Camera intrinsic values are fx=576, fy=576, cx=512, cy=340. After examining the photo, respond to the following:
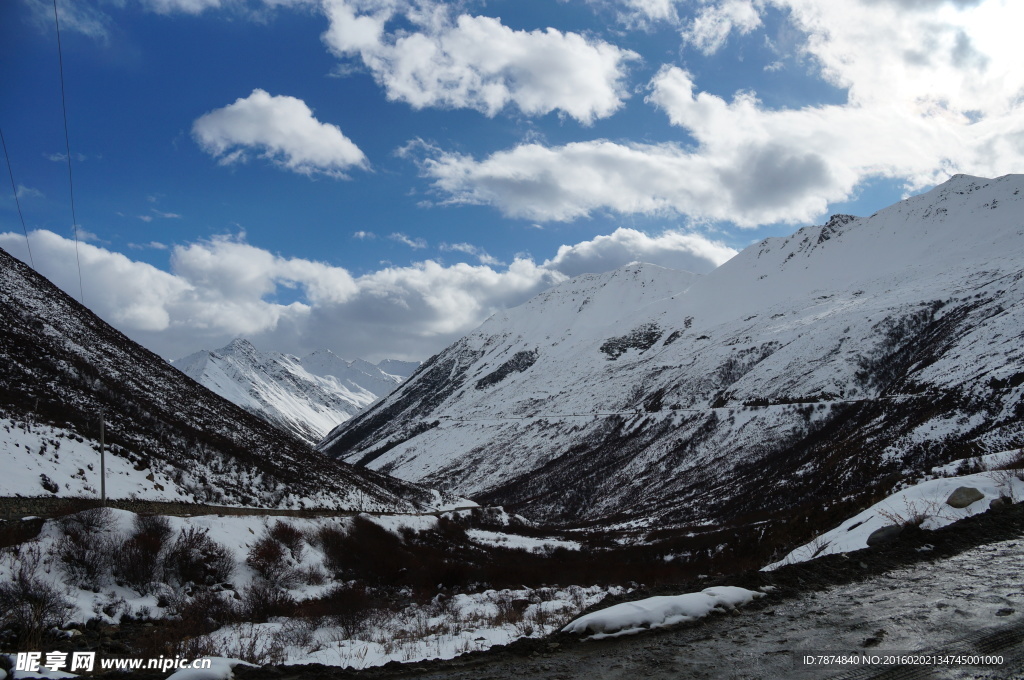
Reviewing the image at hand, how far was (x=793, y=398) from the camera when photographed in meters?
96.2

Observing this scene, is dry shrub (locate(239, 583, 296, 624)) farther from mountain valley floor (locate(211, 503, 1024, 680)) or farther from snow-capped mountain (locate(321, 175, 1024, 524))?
snow-capped mountain (locate(321, 175, 1024, 524))

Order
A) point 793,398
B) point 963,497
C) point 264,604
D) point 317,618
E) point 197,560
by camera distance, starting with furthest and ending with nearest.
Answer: point 793,398, point 197,560, point 264,604, point 317,618, point 963,497

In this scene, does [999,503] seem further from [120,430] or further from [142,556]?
[120,430]

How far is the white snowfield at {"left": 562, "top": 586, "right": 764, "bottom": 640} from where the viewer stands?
7.90 metres

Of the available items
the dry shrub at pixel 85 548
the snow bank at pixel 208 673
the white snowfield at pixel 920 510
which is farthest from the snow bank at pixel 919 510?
the dry shrub at pixel 85 548

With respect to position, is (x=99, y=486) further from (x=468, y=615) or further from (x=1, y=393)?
(x=468, y=615)

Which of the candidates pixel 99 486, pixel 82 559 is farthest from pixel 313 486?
pixel 82 559

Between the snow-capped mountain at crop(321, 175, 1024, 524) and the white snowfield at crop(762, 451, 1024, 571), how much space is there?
11807 millimetres

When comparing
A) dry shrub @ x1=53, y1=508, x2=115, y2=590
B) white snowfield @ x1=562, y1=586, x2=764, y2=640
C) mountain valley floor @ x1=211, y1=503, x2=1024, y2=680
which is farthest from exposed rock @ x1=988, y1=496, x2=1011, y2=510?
dry shrub @ x1=53, y1=508, x2=115, y2=590

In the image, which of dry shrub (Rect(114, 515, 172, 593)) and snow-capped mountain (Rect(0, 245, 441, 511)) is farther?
snow-capped mountain (Rect(0, 245, 441, 511))

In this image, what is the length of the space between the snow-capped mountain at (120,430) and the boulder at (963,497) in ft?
114

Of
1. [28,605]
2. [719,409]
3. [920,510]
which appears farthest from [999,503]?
[719,409]

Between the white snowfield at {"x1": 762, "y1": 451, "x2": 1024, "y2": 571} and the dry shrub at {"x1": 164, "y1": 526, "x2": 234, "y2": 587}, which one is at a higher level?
the white snowfield at {"x1": 762, "y1": 451, "x2": 1024, "y2": 571}

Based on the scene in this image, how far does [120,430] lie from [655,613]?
4546 cm
